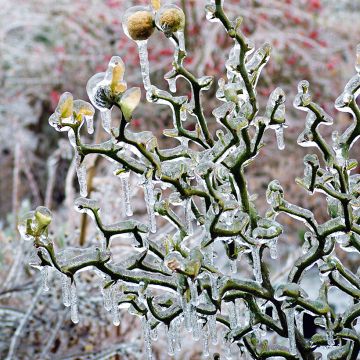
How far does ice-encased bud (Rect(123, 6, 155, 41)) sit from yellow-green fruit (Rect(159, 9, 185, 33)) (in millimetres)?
13

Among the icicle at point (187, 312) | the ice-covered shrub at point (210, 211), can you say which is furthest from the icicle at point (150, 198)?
the icicle at point (187, 312)

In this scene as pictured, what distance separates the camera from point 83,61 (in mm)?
4359

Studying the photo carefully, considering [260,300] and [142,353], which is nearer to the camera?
[260,300]

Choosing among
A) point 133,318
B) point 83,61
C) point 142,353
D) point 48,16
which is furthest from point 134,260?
point 48,16

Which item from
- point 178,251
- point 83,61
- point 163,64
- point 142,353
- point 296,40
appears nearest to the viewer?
point 178,251

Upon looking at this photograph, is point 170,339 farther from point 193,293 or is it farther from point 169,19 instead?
point 169,19

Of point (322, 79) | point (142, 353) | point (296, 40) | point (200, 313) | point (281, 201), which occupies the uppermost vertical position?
point (296, 40)

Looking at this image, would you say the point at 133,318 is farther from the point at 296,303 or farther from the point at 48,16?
the point at 48,16

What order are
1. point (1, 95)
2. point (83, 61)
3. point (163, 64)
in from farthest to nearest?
point (1, 95), point (83, 61), point (163, 64)

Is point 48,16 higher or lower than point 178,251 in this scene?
higher

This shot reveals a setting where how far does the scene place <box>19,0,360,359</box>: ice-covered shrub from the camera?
724 millimetres

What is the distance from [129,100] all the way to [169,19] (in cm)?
13

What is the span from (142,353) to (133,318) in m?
0.16

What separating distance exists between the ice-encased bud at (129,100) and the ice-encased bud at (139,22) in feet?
0.33
